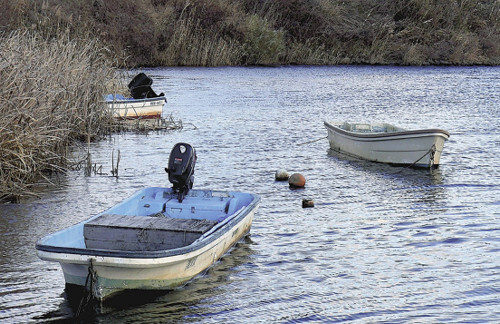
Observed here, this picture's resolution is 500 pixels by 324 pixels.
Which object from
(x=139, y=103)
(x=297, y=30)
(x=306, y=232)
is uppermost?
(x=297, y=30)

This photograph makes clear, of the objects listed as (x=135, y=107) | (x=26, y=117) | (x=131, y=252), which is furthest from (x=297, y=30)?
(x=131, y=252)

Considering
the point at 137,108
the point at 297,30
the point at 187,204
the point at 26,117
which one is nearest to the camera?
the point at 187,204

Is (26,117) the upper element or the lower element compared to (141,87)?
upper

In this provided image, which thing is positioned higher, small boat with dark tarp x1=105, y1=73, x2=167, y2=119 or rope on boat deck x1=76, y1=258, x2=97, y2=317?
small boat with dark tarp x1=105, y1=73, x2=167, y2=119

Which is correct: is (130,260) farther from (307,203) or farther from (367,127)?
(367,127)

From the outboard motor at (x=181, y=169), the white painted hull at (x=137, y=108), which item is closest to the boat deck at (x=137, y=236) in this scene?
the outboard motor at (x=181, y=169)

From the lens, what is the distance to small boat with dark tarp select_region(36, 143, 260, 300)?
308 inches

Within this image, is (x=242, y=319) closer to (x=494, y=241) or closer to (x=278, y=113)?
(x=494, y=241)

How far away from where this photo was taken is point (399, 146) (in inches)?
685

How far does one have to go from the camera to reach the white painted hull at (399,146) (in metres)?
16.9

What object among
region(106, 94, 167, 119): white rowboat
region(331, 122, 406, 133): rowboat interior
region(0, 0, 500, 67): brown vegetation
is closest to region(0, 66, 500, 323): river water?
region(331, 122, 406, 133): rowboat interior

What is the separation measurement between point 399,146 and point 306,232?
6.47 meters

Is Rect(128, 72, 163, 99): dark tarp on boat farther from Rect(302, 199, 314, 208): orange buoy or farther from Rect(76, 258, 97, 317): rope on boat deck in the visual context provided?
Rect(76, 258, 97, 317): rope on boat deck

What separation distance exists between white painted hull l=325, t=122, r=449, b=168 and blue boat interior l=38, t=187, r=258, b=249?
719cm
